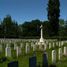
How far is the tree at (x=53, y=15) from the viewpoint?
65875 mm

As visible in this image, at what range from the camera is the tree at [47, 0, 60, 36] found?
65.9 m

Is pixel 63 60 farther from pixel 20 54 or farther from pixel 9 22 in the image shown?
pixel 9 22

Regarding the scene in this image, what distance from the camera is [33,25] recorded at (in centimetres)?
10394

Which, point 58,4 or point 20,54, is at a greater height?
point 58,4

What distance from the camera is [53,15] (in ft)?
220

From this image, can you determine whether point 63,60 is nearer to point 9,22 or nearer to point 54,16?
point 54,16

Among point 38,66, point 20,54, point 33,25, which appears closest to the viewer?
point 38,66

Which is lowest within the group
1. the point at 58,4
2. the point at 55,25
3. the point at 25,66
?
the point at 25,66

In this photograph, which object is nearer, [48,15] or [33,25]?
[48,15]

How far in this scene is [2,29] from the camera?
224ft

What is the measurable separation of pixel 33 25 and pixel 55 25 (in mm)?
38568

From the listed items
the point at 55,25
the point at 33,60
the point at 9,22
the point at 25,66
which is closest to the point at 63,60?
the point at 25,66

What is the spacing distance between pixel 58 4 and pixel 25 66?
187ft

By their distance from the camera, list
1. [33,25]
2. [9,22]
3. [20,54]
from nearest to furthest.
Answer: [20,54], [9,22], [33,25]
